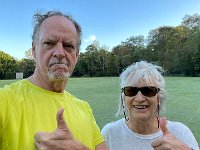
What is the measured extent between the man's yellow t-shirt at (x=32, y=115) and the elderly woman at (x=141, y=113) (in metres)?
0.69

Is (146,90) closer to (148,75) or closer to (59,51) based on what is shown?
(148,75)

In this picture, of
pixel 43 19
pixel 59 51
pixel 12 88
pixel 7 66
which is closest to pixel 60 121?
pixel 12 88

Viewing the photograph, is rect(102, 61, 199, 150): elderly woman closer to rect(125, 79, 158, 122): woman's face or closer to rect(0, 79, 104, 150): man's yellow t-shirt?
rect(125, 79, 158, 122): woman's face

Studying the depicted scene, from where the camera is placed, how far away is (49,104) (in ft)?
6.98

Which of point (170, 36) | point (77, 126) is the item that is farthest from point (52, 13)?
point (170, 36)

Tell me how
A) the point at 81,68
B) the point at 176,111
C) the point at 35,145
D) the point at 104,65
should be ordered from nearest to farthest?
the point at 35,145
the point at 176,111
the point at 81,68
the point at 104,65

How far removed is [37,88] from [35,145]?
44 cm

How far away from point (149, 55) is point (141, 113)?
5514 centimetres

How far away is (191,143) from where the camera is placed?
2826mm

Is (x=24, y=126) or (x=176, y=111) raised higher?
(x=24, y=126)

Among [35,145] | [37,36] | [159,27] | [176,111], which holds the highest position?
[159,27]

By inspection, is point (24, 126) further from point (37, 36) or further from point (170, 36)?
point (170, 36)

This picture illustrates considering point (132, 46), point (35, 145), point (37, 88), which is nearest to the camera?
point (35, 145)

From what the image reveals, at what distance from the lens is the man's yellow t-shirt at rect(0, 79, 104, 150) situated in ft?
6.07
